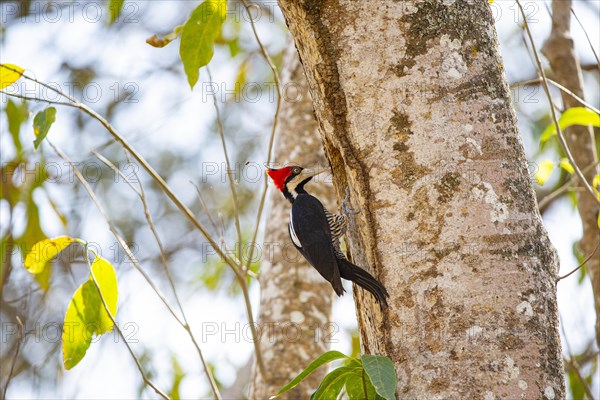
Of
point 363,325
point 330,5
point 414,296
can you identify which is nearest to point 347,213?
point 363,325

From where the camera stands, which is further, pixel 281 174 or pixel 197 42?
pixel 281 174

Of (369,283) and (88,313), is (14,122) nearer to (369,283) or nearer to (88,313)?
(88,313)

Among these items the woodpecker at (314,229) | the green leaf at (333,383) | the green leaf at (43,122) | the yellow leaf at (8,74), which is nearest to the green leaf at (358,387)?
the green leaf at (333,383)

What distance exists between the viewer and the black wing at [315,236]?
8.84ft

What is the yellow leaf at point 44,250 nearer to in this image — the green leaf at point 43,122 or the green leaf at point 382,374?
the green leaf at point 43,122

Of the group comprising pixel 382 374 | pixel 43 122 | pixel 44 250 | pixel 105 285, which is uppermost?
pixel 43 122

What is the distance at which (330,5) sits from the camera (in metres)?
2.02

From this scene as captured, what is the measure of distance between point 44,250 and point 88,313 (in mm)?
296

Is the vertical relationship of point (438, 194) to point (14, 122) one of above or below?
below

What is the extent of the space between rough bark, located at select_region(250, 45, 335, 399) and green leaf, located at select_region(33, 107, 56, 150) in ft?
5.08

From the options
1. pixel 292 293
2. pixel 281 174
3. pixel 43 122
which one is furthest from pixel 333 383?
pixel 281 174

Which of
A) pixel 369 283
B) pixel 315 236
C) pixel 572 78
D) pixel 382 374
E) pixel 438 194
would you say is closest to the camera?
pixel 382 374

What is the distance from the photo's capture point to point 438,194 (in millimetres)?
1781

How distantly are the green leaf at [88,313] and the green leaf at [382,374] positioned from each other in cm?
108
